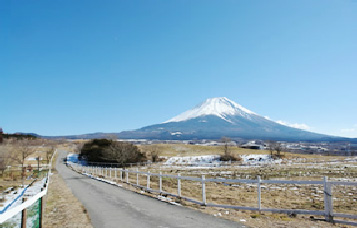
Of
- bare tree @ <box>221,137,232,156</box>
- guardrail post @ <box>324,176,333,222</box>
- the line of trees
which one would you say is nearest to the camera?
guardrail post @ <box>324,176,333,222</box>

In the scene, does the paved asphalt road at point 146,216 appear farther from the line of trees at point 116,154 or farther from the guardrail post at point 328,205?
the line of trees at point 116,154

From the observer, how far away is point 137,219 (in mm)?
9484

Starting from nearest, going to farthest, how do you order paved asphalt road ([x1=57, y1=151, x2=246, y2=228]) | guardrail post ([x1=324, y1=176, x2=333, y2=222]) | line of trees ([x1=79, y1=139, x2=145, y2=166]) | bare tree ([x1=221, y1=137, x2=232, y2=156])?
paved asphalt road ([x1=57, y1=151, x2=246, y2=228]), guardrail post ([x1=324, y1=176, x2=333, y2=222]), line of trees ([x1=79, y1=139, x2=145, y2=166]), bare tree ([x1=221, y1=137, x2=232, y2=156])

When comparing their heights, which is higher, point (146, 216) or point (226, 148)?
point (146, 216)

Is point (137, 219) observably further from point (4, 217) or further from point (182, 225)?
point (4, 217)

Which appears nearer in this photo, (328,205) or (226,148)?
(328,205)

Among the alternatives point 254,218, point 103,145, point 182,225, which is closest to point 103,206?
point 182,225

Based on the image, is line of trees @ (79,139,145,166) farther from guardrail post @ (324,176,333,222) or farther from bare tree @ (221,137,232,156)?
guardrail post @ (324,176,333,222)

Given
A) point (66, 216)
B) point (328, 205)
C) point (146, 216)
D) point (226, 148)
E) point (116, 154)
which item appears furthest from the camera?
point (226, 148)

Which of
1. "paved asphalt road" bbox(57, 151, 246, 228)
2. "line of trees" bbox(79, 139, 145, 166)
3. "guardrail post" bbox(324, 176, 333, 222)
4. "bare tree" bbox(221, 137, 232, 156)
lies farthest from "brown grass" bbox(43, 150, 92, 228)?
"bare tree" bbox(221, 137, 232, 156)

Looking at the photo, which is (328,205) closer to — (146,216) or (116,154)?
(146,216)

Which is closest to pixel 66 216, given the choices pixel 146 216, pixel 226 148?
pixel 146 216

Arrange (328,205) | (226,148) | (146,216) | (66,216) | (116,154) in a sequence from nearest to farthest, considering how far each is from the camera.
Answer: (328,205) < (146,216) < (66,216) < (116,154) < (226,148)

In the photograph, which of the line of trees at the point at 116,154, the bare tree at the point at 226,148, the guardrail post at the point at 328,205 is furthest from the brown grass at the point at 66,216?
the bare tree at the point at 226,148
